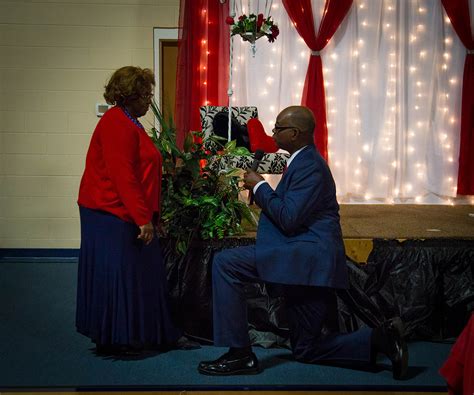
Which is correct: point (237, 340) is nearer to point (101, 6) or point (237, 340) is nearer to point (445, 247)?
point (445, 247)

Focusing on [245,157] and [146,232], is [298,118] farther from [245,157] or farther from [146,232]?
[245,157]

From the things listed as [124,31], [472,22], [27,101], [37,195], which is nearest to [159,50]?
[124,31]

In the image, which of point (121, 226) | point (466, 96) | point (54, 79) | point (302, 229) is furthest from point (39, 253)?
point (466, 96)

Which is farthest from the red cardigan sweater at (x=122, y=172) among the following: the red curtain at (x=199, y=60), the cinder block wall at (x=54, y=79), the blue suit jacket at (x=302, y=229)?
the cinder block wall at (x=54, y=79)

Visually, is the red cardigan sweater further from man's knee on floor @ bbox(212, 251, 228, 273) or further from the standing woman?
man's knee on floor @ bbox(212, 251, 228, 273)

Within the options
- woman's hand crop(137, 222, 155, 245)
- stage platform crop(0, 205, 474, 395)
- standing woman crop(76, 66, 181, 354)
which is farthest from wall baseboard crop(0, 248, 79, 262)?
woman's hand crop(137, 222, 155, 245)

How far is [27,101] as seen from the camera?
589 cm

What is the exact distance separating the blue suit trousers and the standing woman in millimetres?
382

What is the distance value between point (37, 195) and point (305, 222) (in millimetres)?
3697

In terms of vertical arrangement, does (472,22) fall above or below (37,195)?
above

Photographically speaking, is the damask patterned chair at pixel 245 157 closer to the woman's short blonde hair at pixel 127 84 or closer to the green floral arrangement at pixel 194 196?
the green floral arrangement at pixel 194 196

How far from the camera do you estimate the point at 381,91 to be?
6242 mm

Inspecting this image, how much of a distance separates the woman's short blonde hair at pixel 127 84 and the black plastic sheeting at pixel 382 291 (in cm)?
82

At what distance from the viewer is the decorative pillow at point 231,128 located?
5.62 metres
